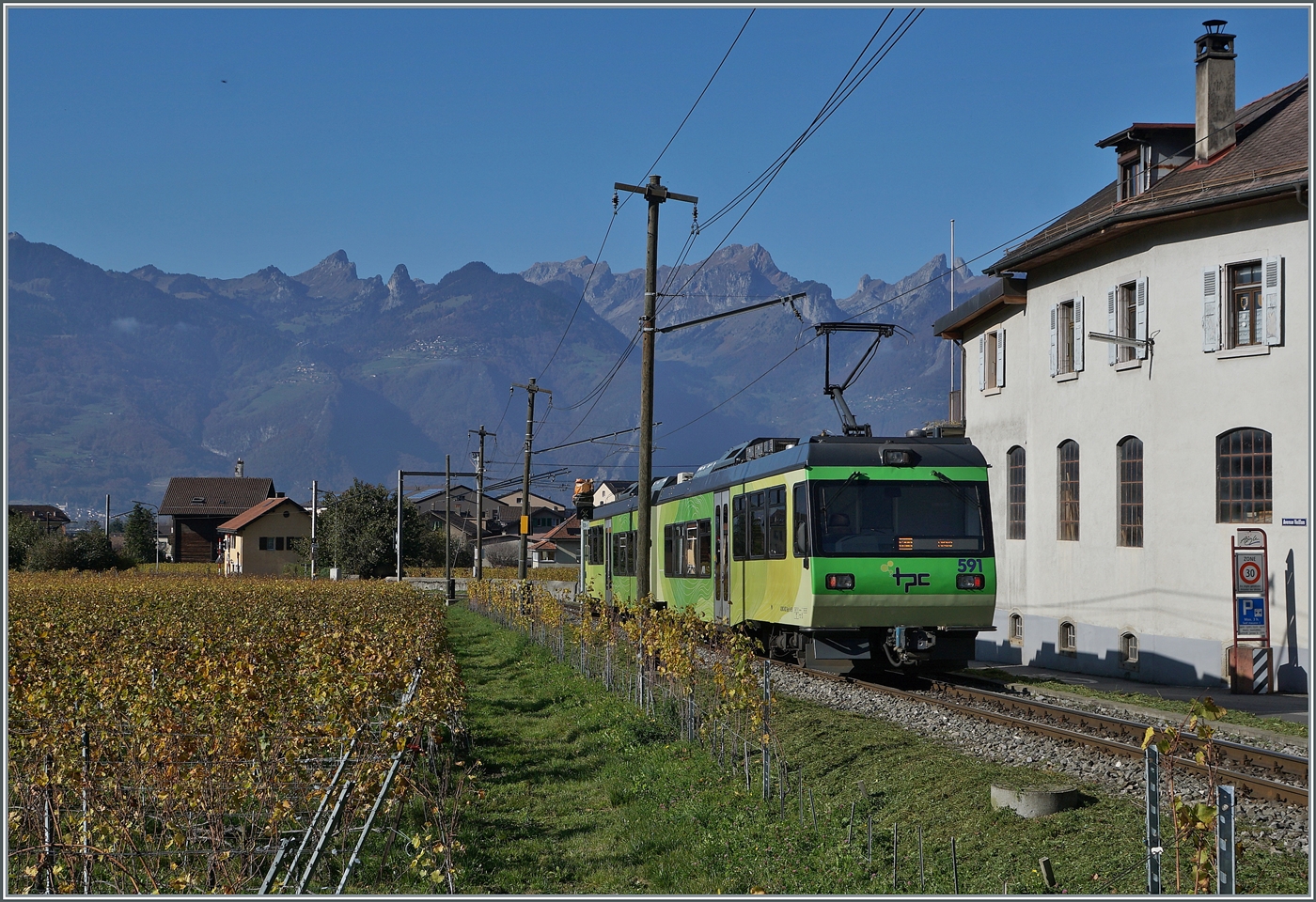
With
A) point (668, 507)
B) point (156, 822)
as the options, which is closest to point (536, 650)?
point (668, 507)

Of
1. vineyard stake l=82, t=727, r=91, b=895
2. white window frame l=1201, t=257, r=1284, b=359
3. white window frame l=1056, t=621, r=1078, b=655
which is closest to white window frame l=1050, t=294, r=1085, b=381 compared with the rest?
white window frame l=1201, t=257, r=1284, b=359

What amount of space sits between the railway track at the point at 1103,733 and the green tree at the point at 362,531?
71154 millimetres

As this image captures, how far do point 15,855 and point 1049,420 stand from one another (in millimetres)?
22482

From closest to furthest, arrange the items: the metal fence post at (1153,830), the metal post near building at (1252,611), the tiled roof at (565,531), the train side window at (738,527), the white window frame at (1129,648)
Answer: the metal fence post at (1153,830) < the metal post near building at (1252,611) < the train side window at (738,527) < the white window frame at (1129,648) < the tiled roof at (565,531)

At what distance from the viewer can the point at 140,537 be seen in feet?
374

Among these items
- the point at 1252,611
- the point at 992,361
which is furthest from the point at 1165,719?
the point at 992,361

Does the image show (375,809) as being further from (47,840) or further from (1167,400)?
(1167,400)

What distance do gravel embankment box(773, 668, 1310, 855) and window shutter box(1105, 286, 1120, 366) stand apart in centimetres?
1007

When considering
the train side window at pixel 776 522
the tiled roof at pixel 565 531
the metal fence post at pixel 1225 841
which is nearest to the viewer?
the metal fence post at pixel 1225 841

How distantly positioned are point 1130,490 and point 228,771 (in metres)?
19.5

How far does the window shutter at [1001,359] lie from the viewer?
29.5 meters

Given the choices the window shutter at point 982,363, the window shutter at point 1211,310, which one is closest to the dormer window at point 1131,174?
the window shutter at point 1211,310

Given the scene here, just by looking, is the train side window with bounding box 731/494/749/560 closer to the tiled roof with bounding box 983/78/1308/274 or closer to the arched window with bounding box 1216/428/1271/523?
the arched window with bounding box 1216/428/1271/523

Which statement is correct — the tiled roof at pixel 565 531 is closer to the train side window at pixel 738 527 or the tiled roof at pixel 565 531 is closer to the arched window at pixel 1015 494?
the arched window at pixel 1015 494
